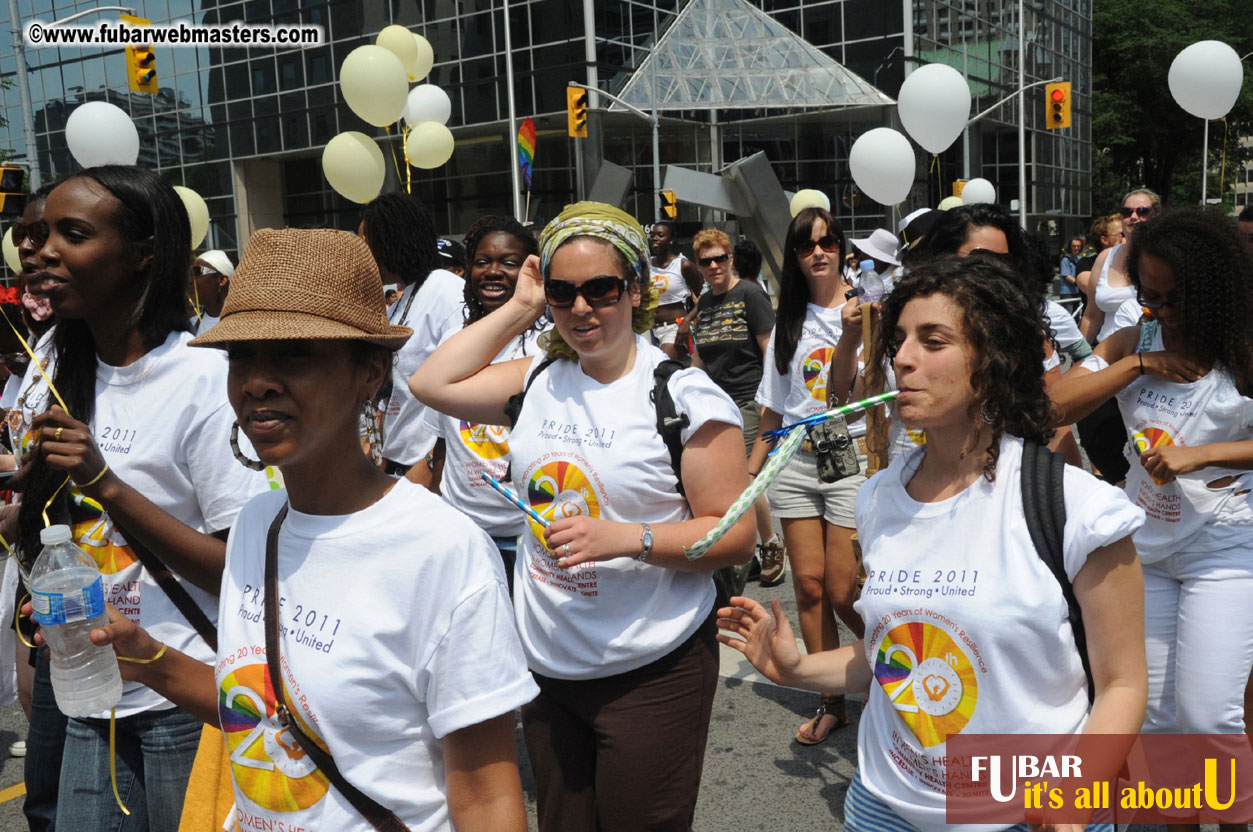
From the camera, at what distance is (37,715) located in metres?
2.58

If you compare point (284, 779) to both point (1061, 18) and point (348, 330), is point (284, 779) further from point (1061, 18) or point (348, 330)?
point (1061, 18)

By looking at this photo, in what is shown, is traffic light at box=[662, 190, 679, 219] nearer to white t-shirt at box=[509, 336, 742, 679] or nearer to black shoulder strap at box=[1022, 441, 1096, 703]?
white t-shirt at box=[509, 336, 742, 679]

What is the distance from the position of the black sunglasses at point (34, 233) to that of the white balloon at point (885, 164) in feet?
25.8

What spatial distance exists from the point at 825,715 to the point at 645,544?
2.34 meters

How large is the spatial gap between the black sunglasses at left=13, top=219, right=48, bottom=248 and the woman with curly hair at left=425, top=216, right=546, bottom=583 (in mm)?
1482

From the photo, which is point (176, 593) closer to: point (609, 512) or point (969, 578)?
point (609, 512)

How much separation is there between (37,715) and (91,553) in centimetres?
53

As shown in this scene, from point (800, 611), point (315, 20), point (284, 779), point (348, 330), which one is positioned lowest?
point (800, 611)

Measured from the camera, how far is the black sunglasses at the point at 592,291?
278 centimetres

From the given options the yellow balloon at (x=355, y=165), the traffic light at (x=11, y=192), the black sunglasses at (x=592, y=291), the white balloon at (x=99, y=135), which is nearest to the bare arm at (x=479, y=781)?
the black sunglasses at (x=592, y=291)

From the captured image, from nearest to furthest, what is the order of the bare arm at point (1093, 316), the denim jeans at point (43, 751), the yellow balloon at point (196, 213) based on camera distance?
the denim jeans at point (43, 751) < the bare arm at point (1093, 316) < the yellow balloon at point (196, 213)

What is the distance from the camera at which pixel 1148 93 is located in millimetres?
51531

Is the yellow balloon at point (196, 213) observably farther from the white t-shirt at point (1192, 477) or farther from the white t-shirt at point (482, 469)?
the white t-shirt at point (1192, 477)

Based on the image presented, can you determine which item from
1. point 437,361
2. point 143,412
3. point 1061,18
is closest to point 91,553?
point 143,412
